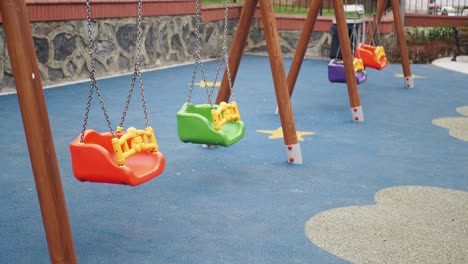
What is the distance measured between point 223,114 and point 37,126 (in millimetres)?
2456

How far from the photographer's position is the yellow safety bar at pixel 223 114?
498 centimetres

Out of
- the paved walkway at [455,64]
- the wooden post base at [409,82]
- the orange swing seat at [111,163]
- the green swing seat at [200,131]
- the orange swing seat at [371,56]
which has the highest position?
the orange swing seat at [111,163]

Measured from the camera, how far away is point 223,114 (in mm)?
5285

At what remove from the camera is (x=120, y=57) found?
10531 mm

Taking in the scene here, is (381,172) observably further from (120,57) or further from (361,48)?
(120,57)

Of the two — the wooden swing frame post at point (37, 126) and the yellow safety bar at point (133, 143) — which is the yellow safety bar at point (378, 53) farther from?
the wooden swing frame post at point (37, 126)

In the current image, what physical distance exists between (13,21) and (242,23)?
134 inches

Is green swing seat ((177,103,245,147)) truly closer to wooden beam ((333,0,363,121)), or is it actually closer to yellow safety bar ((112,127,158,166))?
yellow safety bar ((112,127,158,166))

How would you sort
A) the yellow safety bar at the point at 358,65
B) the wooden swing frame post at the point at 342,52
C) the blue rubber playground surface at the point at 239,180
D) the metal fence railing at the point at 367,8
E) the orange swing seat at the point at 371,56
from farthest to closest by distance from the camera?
the metal fence railing at the point at 367,8 < the orange swing seat at the point at 371,56 < the yellow safety bar at the point at 358,65 < the wooden swing frame post at the point at 342,52 < the blue rubber playground surface at the point at 239,180

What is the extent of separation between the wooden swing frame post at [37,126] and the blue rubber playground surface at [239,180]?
544 mm

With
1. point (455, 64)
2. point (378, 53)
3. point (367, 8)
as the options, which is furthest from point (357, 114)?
point (367, 8)

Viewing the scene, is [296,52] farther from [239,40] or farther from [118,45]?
[118,45]

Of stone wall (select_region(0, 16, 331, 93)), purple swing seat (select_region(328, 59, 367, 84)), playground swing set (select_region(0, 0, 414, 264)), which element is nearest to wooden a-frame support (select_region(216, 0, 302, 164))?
playground swing set (select_region(0, 0, 414, 264))

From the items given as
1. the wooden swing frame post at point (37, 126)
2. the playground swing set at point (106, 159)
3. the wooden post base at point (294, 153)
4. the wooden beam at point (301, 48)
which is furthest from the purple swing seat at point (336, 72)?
the wooden swing frame post at point (37, 126)
